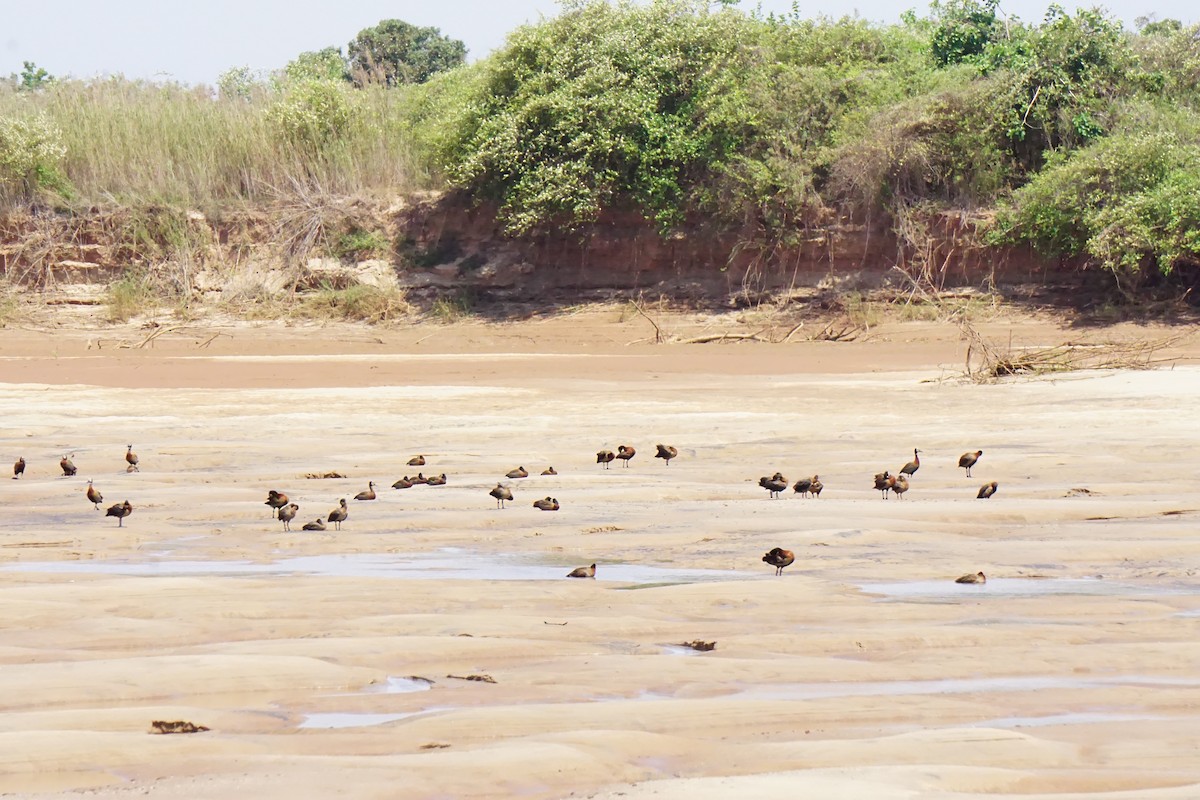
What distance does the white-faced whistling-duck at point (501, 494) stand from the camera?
811 centimetres

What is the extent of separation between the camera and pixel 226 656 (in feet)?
14.7

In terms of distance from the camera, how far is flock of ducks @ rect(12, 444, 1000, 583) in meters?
6.11

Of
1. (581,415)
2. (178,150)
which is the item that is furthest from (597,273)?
(581,415)

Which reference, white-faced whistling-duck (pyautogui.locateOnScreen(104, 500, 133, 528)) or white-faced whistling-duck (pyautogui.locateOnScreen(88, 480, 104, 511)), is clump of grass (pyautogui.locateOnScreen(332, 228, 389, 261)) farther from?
white-faced whistling-duck (pyautogui.locateOnScreen(104, 500, 133, 528))

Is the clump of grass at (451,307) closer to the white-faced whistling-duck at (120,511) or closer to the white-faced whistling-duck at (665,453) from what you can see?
the white-faced whistling-duck at (665,453)

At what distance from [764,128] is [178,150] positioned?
11930mm

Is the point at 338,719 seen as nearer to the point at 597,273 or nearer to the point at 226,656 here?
the point at 226,656

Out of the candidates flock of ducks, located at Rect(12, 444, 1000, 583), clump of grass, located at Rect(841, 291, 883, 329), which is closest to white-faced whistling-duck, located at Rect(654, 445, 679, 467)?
flock of ducks, located at Rect(12, 444, 1000, 583)

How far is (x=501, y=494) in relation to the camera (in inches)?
319

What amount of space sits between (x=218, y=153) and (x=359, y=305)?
575 centimetres

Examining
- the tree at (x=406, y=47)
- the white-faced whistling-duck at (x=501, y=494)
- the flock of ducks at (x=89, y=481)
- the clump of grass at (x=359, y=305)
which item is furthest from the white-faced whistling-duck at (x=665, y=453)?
the tree at (x=406, y=47)

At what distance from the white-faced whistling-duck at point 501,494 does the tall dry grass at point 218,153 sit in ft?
70.6

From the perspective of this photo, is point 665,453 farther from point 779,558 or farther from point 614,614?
point 614,614

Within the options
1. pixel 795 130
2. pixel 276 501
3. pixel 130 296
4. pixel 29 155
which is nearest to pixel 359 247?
pixel 130 296
